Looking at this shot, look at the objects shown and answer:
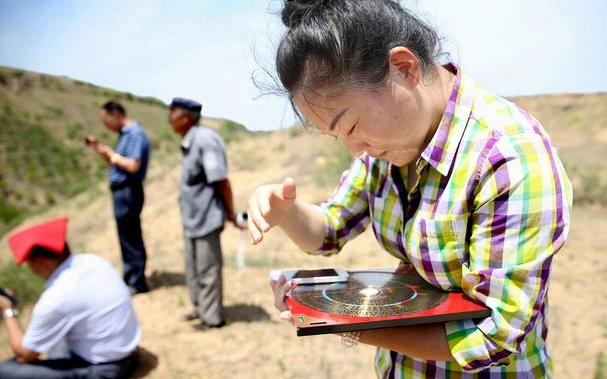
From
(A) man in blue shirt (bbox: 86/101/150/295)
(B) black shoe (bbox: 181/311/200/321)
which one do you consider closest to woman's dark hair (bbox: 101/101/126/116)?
(A) man in blue shirt (bbox: 86/101/150/295)

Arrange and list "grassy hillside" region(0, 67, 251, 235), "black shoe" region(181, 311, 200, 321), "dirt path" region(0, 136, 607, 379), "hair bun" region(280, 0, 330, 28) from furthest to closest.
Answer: "grassy hillside" region(0, 67, 251, 235) < "black shoe" region(181, 311, 200, 321) < "dirt path" region(0, 136, 607, 379) < "hair bun" region(280, 0, 330, 28)

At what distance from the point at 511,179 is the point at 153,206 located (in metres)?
9.56

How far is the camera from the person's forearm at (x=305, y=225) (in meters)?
1.30

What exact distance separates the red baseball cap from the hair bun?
2262 mm

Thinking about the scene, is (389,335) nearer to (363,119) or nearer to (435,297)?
(435,297)

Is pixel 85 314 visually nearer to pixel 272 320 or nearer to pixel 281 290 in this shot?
pixel 272 320

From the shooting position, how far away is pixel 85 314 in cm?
287

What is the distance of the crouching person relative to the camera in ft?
9.18

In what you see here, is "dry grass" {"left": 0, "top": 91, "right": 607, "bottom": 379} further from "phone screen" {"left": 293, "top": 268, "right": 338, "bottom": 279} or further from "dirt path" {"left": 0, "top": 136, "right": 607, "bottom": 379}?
"phone screen" {"left": 293, "top": 268, "right": 338, "bottom": 279}

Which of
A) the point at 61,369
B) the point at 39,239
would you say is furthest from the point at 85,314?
the point at 39,239

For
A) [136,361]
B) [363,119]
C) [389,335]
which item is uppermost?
[363,119]

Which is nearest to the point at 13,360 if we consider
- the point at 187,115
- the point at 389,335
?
the point at 187,115

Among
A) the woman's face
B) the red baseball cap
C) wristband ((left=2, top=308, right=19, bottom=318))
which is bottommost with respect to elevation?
wristband ((left=2, top=308, right=19, bottom=318))

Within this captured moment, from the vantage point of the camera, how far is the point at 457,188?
1008 mm
